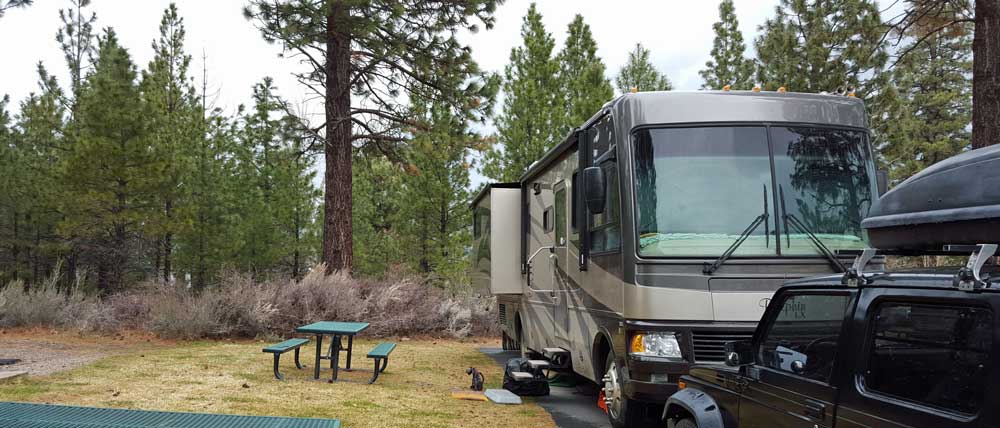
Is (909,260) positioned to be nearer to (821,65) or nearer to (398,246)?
(821,65)

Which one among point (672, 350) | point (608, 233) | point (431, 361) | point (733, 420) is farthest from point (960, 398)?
point (431, 361)

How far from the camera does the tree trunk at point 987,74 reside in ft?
29.0

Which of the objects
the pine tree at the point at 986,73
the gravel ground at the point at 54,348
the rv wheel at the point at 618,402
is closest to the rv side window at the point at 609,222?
the rv wheel at the point at 618,402

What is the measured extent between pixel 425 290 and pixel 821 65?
12608mm

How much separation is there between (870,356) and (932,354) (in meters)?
0.33

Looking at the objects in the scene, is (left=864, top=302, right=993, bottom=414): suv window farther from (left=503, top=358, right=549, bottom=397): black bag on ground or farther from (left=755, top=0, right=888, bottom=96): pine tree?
(left=755, top=0, right=888, bottom=96): pine tree

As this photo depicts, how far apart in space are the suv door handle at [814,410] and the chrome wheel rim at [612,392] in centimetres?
298

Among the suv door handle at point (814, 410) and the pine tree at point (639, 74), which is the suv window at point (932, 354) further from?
the pine tree at point (639, 74)

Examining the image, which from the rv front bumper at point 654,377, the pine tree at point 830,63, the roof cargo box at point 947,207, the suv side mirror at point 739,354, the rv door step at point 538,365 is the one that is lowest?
the rv door step at point 538,365

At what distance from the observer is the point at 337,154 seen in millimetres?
17359

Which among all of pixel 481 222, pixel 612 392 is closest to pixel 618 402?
pixel 612 392

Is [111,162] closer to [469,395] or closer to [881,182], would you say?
[469,395]

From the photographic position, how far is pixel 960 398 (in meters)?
2.65

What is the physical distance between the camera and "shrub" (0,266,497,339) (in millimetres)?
14617
